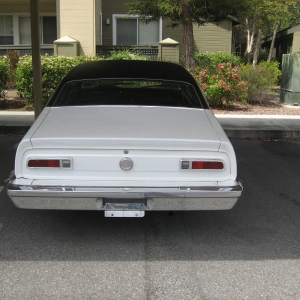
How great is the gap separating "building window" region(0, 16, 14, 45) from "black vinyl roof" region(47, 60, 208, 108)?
539 inches

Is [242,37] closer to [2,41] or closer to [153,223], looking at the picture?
[2,41]

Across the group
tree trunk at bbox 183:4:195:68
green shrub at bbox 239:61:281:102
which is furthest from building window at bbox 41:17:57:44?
green shrub at bbox 239:61:281:102

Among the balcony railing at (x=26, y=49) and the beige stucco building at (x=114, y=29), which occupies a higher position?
the beige stucco building at (x=114, y=29)

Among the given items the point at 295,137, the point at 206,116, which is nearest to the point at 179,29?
the point at 295,137

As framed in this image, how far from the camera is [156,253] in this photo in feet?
14.2

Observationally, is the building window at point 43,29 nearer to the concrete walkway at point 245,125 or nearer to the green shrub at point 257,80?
the concrete walkway at point 245,125

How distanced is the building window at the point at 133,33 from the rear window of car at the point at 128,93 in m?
13.3

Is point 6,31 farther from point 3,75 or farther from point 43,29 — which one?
point 3,75

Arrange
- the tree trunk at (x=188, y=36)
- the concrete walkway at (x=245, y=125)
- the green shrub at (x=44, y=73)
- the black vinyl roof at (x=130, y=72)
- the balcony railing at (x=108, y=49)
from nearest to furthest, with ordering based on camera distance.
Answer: the black vinyl roof at (x=130, y=72), the concrete walkway at (x=245, y=125), the green shrub at (x=44, y=73), the tree trunk at (x=188, y=36), the balcony railing at (x=108, y=49)

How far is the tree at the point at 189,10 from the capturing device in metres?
12.2

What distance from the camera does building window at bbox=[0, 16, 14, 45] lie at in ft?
61.4

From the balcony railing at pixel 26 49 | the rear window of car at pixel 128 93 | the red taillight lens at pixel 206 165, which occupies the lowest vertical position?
the red taillight lens at pixel 206 165

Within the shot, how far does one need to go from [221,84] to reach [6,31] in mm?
10838

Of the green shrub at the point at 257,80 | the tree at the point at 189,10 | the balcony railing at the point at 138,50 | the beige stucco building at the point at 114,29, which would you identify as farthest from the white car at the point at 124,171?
the beige stucco building at the point at 114,29
